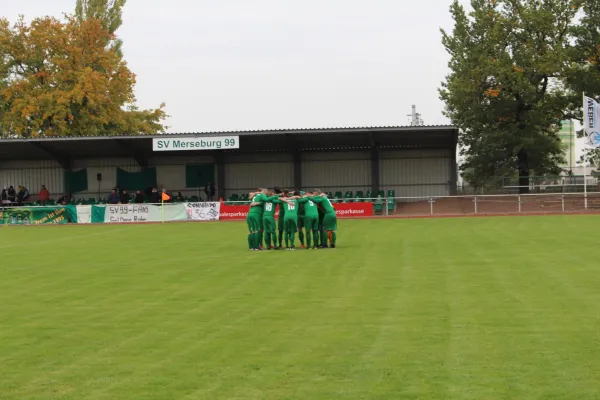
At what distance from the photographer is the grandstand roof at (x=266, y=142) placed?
4162 centimetres

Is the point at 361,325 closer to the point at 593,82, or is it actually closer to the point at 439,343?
the point at 439,343

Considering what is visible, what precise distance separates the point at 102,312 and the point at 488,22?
40046mm

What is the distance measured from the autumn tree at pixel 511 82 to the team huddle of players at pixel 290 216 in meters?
25.0

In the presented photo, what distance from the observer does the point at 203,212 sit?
39.5 meters

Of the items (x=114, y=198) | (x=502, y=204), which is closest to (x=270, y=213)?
(x=502, y=204)

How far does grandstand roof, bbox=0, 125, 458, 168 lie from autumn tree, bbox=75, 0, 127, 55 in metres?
16.8

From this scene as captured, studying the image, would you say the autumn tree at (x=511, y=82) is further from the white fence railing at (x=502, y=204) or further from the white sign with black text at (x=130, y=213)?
the white sign with black text at (x=130, y=213)

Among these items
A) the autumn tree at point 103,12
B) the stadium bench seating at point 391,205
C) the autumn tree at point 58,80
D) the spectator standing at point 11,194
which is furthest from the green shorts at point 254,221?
the autumn tree at point 103,12

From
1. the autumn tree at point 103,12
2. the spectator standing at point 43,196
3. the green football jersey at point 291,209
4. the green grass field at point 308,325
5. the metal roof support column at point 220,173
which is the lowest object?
the green grass field at point 308,325

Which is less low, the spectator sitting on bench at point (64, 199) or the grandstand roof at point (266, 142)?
the grandstand roof at point (266, 142)

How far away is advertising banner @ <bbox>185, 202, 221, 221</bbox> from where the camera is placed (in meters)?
39.5

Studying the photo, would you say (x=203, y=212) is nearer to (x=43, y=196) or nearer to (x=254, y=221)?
(x=43, y=196)

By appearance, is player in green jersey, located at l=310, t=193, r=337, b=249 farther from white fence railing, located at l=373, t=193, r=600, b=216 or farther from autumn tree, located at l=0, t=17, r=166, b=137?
autumn tree, located at l=0, t=17, r=166, b=137

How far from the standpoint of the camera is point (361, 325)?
10117mm
